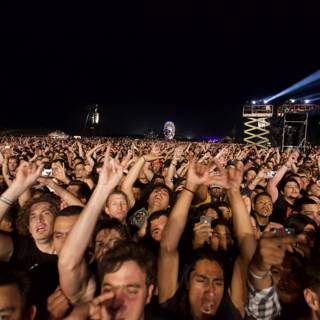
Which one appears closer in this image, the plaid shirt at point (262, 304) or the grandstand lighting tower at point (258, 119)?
the plaid shirt at point (262, 304)

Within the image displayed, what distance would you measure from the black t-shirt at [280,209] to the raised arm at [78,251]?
164 inches

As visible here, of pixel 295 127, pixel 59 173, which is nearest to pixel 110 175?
pixel 59 173

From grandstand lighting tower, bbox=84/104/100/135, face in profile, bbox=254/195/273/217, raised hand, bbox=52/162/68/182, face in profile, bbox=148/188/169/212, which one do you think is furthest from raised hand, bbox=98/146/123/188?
grandstand lighting tower, bbox=84/104/100/135

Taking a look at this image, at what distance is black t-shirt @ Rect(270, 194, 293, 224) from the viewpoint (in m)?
6.00

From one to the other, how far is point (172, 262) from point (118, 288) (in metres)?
0.73

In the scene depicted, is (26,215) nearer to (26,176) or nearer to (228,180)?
(26,176)

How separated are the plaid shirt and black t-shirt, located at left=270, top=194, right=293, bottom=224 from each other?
12.1ft

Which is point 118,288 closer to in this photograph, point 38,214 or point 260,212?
point 38,214

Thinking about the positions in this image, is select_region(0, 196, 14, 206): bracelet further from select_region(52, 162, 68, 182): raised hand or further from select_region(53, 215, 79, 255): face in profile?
select_region(52, 162, 68, 182): raised hand

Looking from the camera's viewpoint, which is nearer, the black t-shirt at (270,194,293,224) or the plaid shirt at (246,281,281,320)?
the plaid shirt at (246,281,281,320)

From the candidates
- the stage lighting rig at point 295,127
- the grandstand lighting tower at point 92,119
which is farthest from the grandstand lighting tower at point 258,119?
the grandstand lighting tower at point 92,119

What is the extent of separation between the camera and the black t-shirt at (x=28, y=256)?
3.26 metres

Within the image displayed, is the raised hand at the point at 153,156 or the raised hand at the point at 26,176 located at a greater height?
Answer: the raised hand at the point at 153,156

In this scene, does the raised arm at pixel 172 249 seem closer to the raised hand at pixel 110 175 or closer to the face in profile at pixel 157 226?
the raised hand at pixel 110 175
